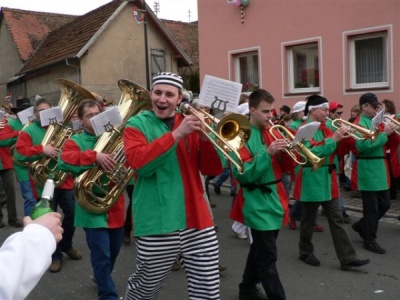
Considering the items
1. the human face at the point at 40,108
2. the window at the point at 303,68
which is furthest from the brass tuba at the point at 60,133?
the window at the point at 303,68

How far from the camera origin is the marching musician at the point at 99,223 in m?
4.10

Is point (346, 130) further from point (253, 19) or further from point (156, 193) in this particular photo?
point (253, 19)

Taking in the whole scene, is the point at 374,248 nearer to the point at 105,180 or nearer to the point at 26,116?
the point at 105,180

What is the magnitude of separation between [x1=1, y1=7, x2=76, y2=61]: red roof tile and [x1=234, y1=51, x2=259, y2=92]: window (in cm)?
1634

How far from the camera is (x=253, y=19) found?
1322 centimetres

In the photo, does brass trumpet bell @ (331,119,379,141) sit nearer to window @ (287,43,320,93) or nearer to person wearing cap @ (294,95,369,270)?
person wearing cap @ (294,95,369,270)

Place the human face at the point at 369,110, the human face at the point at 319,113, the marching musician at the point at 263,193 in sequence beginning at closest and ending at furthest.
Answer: the marching musician at the point at 263,193
the human face at the point at 319,113
the human face at the point at 369,110

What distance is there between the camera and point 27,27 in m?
28.1

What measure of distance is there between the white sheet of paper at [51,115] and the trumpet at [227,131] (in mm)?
2629

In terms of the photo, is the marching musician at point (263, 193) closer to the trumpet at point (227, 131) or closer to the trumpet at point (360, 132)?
the trumpet at point (227, 131)

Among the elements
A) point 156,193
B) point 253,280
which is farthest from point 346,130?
point 156,193

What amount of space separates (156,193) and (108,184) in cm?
114

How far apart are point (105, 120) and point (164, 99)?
1078 millimetres

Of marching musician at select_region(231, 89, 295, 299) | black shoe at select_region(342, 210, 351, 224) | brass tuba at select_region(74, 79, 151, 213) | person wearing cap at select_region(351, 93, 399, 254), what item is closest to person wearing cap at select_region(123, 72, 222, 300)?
marching musician at select_region(231, 89, 295, 299)
